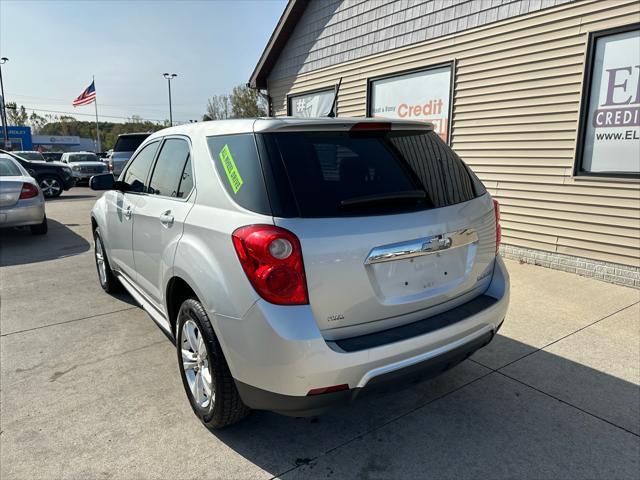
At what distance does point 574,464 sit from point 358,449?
1.09 metres

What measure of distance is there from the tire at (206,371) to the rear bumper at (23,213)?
20.6ft

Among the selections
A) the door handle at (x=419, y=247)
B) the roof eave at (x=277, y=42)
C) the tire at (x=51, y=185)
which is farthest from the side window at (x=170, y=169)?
the tire at (x=51, y=185)

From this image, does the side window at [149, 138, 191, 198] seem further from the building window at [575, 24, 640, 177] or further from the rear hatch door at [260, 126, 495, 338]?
the building window at [575, 24, 640, 177]

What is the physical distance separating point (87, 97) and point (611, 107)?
A: 2963 centimetres

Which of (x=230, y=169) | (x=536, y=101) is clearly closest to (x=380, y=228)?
(x=230, y=169)

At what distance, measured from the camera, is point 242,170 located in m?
2.23

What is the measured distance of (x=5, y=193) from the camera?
7238 mm

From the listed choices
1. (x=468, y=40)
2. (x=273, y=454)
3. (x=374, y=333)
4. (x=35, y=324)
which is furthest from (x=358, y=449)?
(x=468, y=40)

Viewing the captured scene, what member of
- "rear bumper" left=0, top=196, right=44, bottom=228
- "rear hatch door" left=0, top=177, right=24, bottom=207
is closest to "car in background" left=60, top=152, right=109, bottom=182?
"rear bumper" left=0, top=196, right=44, bottom=228

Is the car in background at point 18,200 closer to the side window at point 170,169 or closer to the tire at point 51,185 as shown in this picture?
the side window at point 170,169

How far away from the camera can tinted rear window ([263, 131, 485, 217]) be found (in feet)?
6.92

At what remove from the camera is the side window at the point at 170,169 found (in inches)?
113

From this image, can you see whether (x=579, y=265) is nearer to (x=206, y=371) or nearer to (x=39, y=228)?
(x=206, y=371)

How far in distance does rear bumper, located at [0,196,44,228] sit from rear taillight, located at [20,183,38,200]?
0.07m
